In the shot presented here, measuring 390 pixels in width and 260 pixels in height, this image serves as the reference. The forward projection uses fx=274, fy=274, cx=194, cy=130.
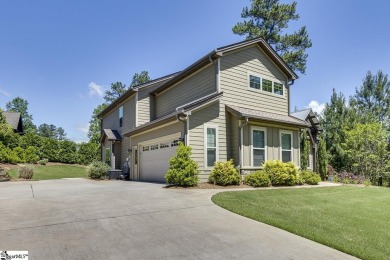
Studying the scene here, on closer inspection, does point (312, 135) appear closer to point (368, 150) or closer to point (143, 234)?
point (368, 150)

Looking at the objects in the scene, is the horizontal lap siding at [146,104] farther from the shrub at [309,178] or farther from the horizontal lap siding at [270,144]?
the shrub at [309,178]

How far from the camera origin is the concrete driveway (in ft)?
13.1

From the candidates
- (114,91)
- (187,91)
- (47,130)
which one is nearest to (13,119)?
(114,91)

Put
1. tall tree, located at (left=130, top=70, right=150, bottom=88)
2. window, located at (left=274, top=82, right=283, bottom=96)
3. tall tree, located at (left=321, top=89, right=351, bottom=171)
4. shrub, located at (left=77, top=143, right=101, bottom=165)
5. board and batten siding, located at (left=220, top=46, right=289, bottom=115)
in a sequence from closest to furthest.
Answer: board and batten siding, located at (left=220, top=46, right=289, bottom=115) < window, located at (left=274, top=82, right=283, bottom=96) < tall tree, located at (left=321, top=89, right=351, bottom=171) < shrub, located at (left=77, top=143, right=101, bottom=165) < tall tree, located at (left=130, top=70, right=150, bottom=88)

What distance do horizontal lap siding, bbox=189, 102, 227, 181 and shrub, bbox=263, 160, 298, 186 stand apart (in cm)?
207

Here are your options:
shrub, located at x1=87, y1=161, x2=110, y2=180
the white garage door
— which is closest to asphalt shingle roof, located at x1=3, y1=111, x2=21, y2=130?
shrub, located at x1=87, y1=161, x2=110, y2=180

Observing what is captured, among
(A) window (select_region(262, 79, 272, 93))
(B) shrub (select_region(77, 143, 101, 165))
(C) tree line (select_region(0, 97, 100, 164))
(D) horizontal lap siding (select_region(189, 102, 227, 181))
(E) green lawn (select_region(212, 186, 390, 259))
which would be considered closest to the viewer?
(E) green lawn (select_region(212, 186, 390, 259))

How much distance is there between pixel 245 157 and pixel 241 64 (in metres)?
5.01

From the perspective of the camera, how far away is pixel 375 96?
32281mm

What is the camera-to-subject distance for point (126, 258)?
3.72m

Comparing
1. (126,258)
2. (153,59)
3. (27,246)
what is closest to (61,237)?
(27,246)

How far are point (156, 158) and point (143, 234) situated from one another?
10.8 m

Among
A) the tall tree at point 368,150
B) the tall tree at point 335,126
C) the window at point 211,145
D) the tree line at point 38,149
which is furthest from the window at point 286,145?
the tree line at point 38,149

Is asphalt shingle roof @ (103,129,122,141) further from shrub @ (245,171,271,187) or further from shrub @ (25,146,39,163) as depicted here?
shrub @ (245,171,271,187)
